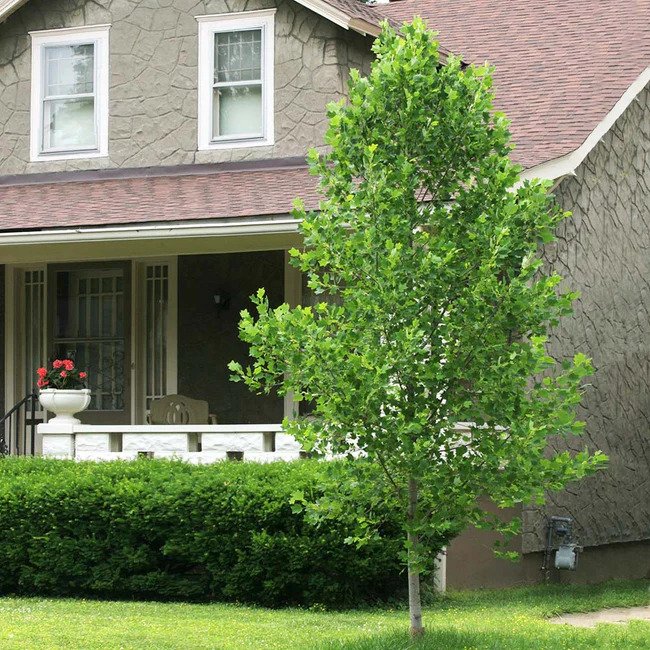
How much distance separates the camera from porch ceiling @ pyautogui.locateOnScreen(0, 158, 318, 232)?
45.6ft

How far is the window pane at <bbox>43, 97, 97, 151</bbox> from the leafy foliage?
7.20 meters

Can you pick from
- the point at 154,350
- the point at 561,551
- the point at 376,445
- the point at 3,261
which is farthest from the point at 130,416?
the point at 376,445

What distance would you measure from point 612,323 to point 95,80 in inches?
252

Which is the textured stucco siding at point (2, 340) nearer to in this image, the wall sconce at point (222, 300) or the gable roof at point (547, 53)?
the wall sconce at point (222, 300)

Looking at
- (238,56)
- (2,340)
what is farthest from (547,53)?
(2,340)

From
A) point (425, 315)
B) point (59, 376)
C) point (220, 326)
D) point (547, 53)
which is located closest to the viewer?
point (425, 315)

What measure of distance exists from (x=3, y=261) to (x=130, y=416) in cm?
220

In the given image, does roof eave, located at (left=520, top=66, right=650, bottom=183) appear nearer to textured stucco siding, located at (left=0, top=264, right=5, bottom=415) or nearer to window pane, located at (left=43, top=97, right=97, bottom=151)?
window pane, located at (left=43, top=97, right=97, bottom=151)

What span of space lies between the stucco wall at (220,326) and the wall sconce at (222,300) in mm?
35

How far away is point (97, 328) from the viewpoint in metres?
16.1

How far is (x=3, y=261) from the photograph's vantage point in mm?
15188

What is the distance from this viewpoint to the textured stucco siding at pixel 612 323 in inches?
573

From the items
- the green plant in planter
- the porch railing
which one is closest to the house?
the porch railing

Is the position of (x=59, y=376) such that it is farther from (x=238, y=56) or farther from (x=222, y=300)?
(x=238, y=56)
